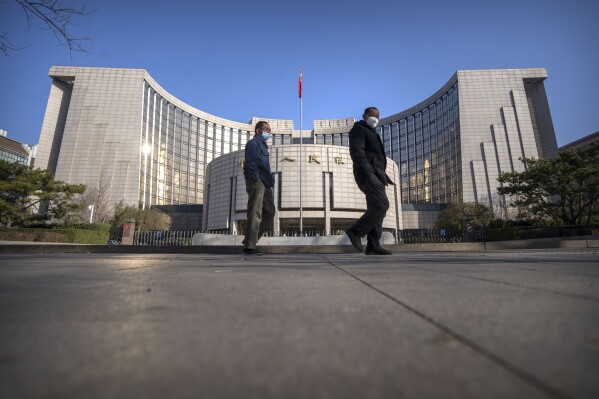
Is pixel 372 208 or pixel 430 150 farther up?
pixel 430 150

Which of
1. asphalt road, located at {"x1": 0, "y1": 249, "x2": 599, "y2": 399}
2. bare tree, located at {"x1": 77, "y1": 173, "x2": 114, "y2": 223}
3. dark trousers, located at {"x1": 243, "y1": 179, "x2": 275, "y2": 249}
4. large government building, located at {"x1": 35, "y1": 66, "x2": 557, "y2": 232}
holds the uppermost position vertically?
large government building, located at {"x1": 35, "y1": 66, "x2": 557, "y2": 232}

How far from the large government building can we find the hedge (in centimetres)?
2101

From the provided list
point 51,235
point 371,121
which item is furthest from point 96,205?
point 371,121

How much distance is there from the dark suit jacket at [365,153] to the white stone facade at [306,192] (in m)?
39.4

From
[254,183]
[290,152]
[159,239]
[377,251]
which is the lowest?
[377,251]

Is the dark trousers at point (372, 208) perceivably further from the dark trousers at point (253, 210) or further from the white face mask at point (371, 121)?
the dark trousers at point (253, 210)

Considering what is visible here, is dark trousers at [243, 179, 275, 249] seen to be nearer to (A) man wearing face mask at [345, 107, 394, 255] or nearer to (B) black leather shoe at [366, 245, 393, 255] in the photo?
(A) man wearing face mask at [345, 107, 394, 255]

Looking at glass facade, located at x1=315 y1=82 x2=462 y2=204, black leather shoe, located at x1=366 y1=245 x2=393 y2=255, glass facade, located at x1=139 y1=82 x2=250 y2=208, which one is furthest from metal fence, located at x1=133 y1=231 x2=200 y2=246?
glass facade, located at x1=315 y1=82 x2=462 y2=204

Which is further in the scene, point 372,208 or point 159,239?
point 159,239

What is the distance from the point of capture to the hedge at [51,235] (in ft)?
72.2

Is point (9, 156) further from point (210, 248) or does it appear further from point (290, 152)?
point (210, 248)

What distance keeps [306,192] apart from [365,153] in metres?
40.3

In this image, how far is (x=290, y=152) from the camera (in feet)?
154

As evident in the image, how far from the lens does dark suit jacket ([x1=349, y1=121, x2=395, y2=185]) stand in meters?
5.32
